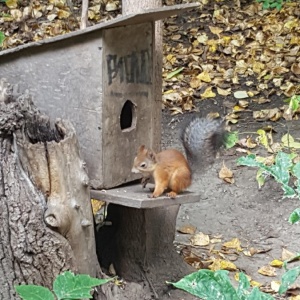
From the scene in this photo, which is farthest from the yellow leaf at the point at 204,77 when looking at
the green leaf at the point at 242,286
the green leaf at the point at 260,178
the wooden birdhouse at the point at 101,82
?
the green leaf at the point at 242,286

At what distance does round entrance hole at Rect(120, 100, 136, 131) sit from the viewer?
3656 millimetres

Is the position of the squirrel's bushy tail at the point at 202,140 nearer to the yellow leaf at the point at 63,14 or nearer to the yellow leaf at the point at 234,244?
the yellow leaf at the point at 234,244

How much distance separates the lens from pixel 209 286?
4.73 ft

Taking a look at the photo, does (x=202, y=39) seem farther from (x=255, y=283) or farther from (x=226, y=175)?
(x=255, y=283)

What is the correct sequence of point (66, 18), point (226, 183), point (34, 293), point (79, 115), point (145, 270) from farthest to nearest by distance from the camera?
point (66, 18)
point (226, 183)
point (145, 270)
point (79, 115)
point (34, 293)

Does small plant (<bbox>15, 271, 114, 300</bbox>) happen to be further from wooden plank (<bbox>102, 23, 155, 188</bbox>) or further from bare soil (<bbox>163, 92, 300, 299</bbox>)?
bare soil (<bbox>163, 92, 300, 299</bbox>)

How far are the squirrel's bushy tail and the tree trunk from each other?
85cm

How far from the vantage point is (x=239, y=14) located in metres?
8.25

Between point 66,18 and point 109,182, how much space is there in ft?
16.5

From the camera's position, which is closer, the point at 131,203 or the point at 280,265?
the point at 131,203

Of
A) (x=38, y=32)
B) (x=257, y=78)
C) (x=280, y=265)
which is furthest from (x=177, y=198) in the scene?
(x=38, y=32)

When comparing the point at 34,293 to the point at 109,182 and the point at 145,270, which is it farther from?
the point at 145,270

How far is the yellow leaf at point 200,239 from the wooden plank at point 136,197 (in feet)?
3.43

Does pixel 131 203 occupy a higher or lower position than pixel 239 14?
lower
